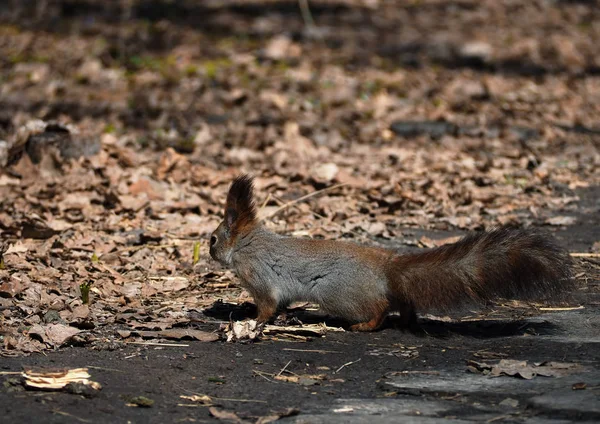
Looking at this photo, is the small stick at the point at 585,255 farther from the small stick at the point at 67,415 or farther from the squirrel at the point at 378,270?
the small stick at the point at 67,415

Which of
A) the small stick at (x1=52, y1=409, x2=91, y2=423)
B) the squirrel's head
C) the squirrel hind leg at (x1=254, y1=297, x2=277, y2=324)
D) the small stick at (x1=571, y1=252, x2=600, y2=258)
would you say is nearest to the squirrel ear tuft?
the squirrel's head

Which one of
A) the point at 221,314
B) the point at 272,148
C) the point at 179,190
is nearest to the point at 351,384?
the point at 221,314

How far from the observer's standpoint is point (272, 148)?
10930 millimetres

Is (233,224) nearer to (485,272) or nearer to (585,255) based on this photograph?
(485,272)

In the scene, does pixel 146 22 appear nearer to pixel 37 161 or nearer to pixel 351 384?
pixel 37 161

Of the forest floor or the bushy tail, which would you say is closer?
Answer: the forest floor

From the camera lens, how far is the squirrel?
4.82 meters

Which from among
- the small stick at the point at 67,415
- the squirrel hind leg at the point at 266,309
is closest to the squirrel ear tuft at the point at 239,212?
the squirrel hind leg at the point at 266,309

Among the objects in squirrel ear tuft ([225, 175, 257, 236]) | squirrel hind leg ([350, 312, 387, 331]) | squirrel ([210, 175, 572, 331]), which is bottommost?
squirrel hind leg ([350, 312, 387, 331])

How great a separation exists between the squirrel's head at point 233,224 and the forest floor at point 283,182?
0.41 m

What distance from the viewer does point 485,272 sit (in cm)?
492

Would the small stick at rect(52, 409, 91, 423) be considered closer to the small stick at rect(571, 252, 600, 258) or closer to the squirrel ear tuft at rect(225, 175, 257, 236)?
the squirrel ear tuft at rect(225, 175, 257, 236)

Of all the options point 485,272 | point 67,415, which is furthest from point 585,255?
point 67,415

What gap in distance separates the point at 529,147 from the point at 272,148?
10.7 feet
